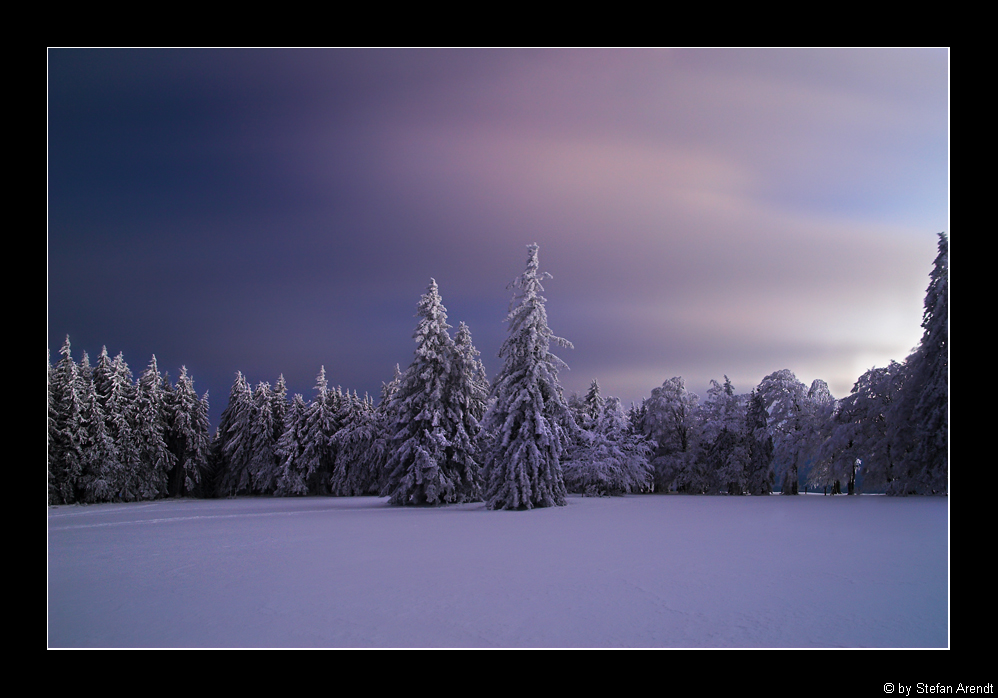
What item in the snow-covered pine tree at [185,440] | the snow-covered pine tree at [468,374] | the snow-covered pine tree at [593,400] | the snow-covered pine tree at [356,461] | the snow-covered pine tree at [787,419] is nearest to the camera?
the snow-covered pine tree at [468,374]

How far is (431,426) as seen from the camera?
101 ft

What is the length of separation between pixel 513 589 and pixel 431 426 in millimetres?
22963

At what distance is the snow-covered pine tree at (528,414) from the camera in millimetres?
25750

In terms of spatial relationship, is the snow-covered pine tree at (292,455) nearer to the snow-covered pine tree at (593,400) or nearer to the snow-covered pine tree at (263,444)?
the snow-covered pine tree at (263,444)

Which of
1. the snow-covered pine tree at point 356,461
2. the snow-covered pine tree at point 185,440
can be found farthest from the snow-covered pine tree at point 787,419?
the snow-covered pine tree at point 185,440

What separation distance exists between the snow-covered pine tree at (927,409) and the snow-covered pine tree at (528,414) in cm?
1633

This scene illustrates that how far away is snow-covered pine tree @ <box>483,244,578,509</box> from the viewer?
2575cm

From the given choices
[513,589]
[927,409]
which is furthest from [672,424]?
[513,589]

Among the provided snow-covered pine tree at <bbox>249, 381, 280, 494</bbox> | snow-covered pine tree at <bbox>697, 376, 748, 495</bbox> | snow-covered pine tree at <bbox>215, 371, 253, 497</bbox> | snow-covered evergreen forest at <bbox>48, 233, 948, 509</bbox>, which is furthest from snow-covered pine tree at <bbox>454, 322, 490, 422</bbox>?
snow-covered pine tree at <bbox>215, 371, 253, 497</bbox>

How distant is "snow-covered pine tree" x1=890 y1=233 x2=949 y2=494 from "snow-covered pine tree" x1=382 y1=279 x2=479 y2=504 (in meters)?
22.2
